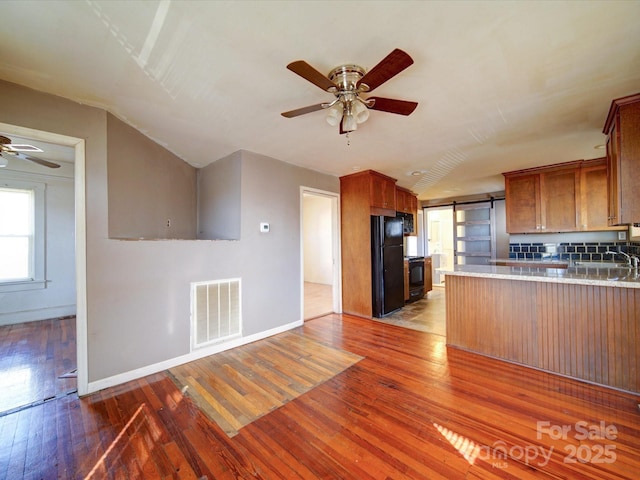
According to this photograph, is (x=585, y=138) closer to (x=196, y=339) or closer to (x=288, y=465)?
(x=288, y=465)

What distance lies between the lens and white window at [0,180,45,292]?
3984 millimetres

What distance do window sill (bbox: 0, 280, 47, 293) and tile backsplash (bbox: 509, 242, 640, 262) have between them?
8.47 metres

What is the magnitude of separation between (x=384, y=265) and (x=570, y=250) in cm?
330

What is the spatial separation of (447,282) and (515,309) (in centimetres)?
71

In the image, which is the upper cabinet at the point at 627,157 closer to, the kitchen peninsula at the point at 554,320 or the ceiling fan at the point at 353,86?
the kitchen peninsula at the point at 554,320

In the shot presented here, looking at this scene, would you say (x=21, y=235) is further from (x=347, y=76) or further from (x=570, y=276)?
(x=570, y=276)

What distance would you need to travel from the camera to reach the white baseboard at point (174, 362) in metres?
2.24

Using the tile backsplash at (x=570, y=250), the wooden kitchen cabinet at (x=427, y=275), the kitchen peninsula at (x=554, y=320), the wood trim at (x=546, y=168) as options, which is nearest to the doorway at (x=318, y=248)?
the wooden kitchen cabinet at (x=427, y=275)

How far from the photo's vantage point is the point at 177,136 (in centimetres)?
285

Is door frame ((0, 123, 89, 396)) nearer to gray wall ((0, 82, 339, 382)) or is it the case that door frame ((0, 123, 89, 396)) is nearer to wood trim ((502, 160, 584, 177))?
gray wall ((0, 82, 339, 382))

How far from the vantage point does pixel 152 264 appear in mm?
2549

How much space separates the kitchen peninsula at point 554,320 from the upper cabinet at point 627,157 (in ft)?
1.95

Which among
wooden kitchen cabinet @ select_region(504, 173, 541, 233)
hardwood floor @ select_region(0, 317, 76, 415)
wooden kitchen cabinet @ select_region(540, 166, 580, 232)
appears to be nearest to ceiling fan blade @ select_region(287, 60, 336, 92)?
hardwood floor @ select_region(0, 317, 76, 415)

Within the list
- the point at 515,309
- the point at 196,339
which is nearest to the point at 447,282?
the point at 515,309
